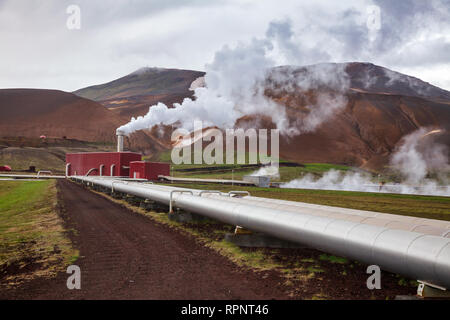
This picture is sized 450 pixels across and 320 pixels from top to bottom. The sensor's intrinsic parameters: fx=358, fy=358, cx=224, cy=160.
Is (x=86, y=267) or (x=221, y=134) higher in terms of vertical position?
(x=221, y=134)

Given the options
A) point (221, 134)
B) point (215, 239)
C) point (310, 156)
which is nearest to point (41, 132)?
point (221, 134)

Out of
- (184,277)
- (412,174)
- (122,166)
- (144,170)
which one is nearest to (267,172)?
Result: (412,174)

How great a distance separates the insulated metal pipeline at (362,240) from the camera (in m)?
6.29

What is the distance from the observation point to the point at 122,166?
6819 cm

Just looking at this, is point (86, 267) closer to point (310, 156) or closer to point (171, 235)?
point (171, 235)

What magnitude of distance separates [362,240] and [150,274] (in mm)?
5018

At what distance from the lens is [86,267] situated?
9578 mm

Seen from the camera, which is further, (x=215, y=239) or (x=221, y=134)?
(x=221, y=134)

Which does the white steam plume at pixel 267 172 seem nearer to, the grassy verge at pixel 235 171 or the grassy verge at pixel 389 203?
the grassy verge at pixel 235 171

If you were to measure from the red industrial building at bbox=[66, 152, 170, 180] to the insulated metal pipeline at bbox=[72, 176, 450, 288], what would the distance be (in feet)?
183

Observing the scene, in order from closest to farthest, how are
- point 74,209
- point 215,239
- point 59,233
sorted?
1. point 215,239
2. point 59,233
3. point 74,209

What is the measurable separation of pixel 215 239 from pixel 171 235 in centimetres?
194

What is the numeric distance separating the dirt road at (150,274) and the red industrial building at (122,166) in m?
52.9
